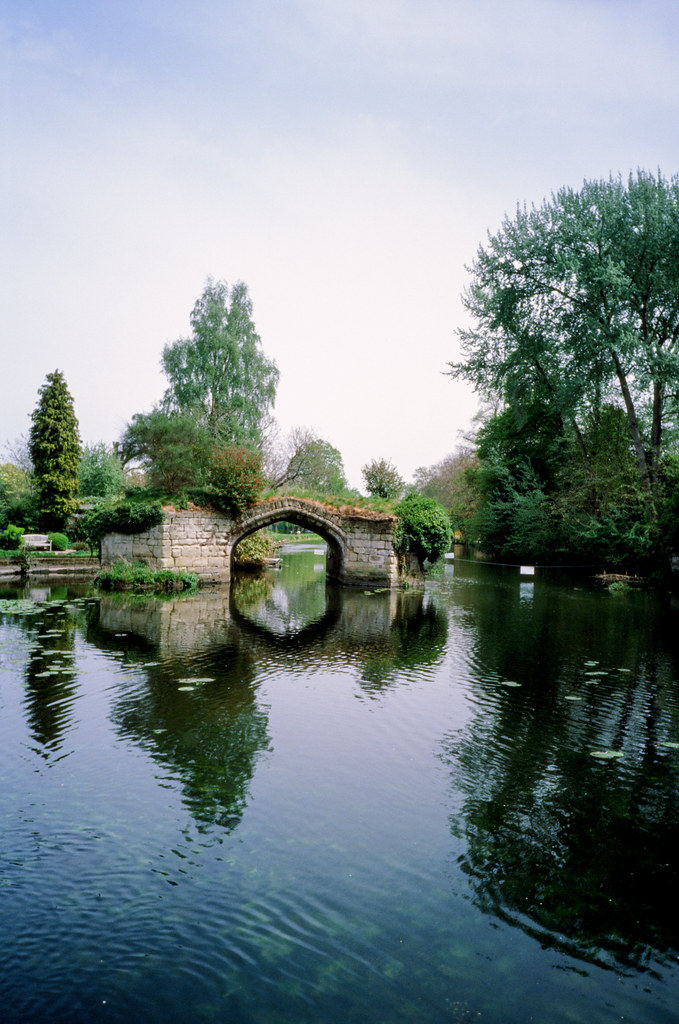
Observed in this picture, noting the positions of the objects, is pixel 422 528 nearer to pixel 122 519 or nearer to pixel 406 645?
pixel 122 519

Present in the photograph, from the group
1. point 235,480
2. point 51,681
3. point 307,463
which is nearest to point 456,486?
point 307,463

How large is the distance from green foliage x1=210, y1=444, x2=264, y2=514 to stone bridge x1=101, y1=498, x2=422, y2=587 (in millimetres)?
426

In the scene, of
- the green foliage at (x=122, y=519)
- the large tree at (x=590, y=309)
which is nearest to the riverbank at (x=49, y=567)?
the green foliage at (x=122, y=519)

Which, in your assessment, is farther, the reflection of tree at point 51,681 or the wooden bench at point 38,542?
the wooden bench at point 38,542

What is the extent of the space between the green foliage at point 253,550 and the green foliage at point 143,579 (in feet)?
26.8

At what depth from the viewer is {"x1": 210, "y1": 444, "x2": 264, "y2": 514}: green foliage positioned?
820 inches

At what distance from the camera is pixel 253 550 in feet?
94.0

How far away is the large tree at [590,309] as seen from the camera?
76.1 ft

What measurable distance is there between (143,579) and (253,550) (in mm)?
9263

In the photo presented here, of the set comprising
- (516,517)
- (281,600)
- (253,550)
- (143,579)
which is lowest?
(281,600)

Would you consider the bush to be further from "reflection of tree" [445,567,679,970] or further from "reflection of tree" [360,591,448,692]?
"reflection of tree" [445,567,679,970]

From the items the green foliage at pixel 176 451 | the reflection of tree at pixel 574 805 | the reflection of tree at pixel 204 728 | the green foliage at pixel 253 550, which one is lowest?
the reflection of tree at pixel 574 805

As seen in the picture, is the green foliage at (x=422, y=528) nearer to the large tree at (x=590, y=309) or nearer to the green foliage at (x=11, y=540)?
the large tree at (x=590, y=309)

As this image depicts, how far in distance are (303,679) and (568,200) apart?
75.1 feet
